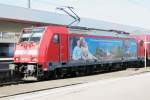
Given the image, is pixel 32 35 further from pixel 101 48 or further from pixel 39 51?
pixel 101 48

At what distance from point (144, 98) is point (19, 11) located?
2138cm

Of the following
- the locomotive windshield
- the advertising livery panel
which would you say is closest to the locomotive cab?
the locomotive windshield

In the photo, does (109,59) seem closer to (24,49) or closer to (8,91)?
(24,49)

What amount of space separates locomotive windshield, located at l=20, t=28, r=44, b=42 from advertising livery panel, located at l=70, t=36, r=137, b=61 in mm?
2419

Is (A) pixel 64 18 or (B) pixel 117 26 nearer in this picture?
(A) pixel 64 18

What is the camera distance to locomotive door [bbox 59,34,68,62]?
25.1 m

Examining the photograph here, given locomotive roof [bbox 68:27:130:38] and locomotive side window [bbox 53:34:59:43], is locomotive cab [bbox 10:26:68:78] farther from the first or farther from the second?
locomotive roof [bbox 68:27:130:38]

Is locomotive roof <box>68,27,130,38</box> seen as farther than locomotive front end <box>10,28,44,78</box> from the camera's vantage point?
Yes

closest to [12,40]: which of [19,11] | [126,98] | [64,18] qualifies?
[19,11]

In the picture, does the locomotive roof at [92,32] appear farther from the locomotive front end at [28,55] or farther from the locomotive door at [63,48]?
the locomotive front end at [28,55]

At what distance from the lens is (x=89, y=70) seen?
94.6ft

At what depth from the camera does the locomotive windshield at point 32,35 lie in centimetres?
2436

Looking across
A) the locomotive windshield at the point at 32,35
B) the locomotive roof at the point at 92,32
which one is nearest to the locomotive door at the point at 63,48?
the locomotive roof at the point at 92,32

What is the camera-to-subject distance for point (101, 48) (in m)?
30.0
